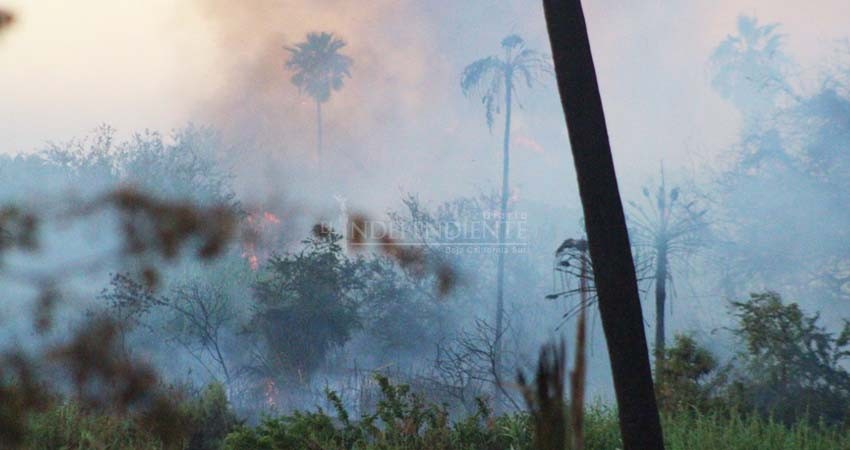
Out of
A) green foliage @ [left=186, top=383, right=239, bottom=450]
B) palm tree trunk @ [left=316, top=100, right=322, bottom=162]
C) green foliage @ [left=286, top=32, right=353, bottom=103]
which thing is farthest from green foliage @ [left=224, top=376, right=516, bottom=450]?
green foliage @ [left=286, top=32, right=353, bottom=103]

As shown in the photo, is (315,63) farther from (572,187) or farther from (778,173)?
(778,173)

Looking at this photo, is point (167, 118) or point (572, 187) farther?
point (167, 118)

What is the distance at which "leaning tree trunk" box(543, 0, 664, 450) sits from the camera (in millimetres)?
2195

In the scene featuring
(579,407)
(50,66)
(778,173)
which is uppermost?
(50,66)

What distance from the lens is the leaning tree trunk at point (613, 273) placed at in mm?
2195

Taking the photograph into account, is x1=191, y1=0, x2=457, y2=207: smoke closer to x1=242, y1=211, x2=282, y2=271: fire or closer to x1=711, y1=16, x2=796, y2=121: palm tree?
x1=242, y1=211, x2=282, y2=271: fire

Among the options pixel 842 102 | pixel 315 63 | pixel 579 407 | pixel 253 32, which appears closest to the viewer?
pixel 579 407

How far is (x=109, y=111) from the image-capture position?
54.1ft

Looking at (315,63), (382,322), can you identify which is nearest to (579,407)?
(382,322)

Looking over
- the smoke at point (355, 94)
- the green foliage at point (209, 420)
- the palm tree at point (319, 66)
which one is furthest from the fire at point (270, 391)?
the palm tree at point (319, 66)

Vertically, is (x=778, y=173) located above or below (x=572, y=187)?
below

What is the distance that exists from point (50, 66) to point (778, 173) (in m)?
10.5

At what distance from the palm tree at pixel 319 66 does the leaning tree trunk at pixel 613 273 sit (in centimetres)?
1951

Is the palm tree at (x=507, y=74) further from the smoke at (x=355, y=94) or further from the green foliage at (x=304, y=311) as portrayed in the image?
the green foliage at (x=304, y=311)
